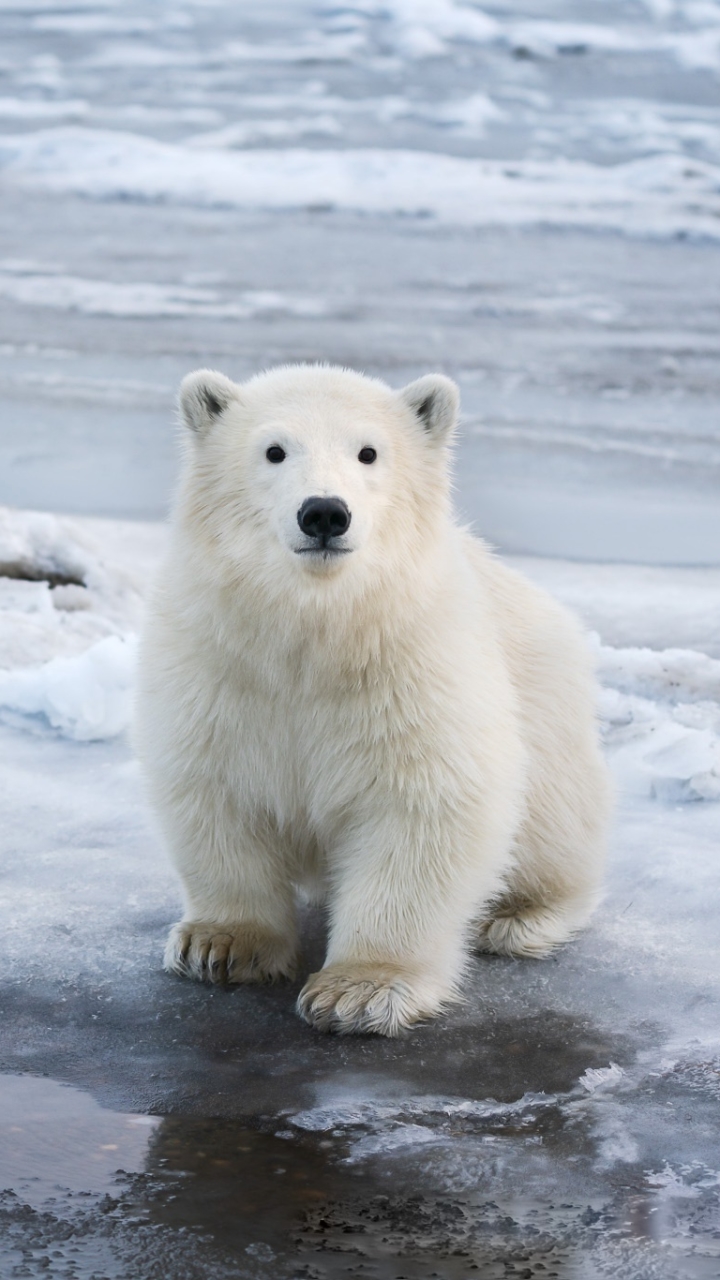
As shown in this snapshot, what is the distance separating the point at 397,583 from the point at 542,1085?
96 cm

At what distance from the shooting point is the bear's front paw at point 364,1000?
298 cm

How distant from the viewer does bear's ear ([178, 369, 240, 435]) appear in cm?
315

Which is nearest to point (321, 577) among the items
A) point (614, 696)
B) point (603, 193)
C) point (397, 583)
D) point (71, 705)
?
point (397, 583)

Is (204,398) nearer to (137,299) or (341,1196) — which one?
(341,1196)

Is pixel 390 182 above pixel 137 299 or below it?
above

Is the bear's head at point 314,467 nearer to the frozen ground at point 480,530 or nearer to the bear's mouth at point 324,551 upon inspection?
the bear's mouth at point 324,551

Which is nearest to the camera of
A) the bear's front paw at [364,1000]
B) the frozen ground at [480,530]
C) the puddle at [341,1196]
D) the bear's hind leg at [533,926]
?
the puddle at [341,1196]

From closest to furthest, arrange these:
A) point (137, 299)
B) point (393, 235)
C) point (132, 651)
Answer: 1. point (132, 651)
2. point (137, 299)
3. point (393, 235)

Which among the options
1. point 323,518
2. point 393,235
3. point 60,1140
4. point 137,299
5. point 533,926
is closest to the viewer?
point 60,1140

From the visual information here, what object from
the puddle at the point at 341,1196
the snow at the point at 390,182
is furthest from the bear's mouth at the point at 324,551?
the snow at the point at 390,182

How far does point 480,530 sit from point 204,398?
3.95 metres

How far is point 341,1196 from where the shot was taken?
2.35m

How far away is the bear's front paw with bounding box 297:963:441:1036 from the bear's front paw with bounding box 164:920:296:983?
0.17 meters

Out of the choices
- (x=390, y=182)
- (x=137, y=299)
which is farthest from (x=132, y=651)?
(x=390, y=182)
